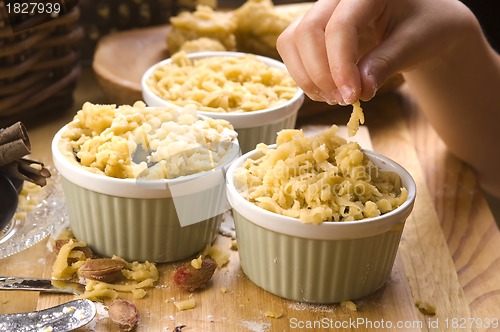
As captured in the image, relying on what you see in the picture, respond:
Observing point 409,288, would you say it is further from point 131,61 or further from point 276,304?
point 131,61

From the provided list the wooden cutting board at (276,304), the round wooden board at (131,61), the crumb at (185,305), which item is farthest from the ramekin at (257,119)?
the crumb at (185,305)

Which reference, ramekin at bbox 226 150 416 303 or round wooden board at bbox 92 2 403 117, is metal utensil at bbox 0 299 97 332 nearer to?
ramekin at bbox 226 150 416 303

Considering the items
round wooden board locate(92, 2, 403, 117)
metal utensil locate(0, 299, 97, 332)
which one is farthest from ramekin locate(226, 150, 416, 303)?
round wooden board locate(92, 2, 403, 117)

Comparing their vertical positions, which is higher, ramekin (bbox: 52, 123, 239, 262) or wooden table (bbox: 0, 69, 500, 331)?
ramekin (bbox: 52, 123, 239, 262)

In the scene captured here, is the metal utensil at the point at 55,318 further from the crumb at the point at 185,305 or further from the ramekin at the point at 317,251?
the ramekin at the point at 317,251

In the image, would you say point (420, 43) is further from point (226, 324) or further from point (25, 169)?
point (25, 169)

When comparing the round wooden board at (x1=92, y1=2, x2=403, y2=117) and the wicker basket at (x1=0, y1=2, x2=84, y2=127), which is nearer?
the wicker basket at (x1=0, y1=2, x2=84, y2=127)
